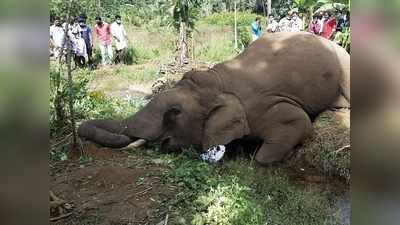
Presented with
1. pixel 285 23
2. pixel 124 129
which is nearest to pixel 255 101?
pixel 285 23

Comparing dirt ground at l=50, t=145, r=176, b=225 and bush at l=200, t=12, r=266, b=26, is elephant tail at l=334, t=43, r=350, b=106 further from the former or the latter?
dirt ground at l=50, t=145, r=176, b=225

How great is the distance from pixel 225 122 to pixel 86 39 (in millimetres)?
894

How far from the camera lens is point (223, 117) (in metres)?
2.96

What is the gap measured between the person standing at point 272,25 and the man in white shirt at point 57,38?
1053mm

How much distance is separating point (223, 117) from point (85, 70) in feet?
2.66

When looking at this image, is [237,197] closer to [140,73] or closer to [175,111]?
[175,111]

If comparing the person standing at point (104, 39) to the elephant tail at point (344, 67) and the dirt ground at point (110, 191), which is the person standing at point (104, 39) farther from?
the elephant tail at point (344, 67)

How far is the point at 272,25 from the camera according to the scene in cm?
276

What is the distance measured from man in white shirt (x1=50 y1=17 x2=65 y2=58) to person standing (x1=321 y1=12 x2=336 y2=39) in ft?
4.33

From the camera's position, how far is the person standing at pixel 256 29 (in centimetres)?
273

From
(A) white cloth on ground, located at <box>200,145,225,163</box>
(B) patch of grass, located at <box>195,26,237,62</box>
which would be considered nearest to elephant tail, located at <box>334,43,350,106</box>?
(B) patch of grass, located at <box>195,26,237,62</box>

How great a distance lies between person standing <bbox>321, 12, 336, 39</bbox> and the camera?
2635 mm

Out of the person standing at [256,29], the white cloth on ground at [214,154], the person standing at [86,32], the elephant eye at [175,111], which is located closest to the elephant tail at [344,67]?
the person standing at [256,29]

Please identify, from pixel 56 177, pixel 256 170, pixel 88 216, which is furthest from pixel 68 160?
pixel 256 170
